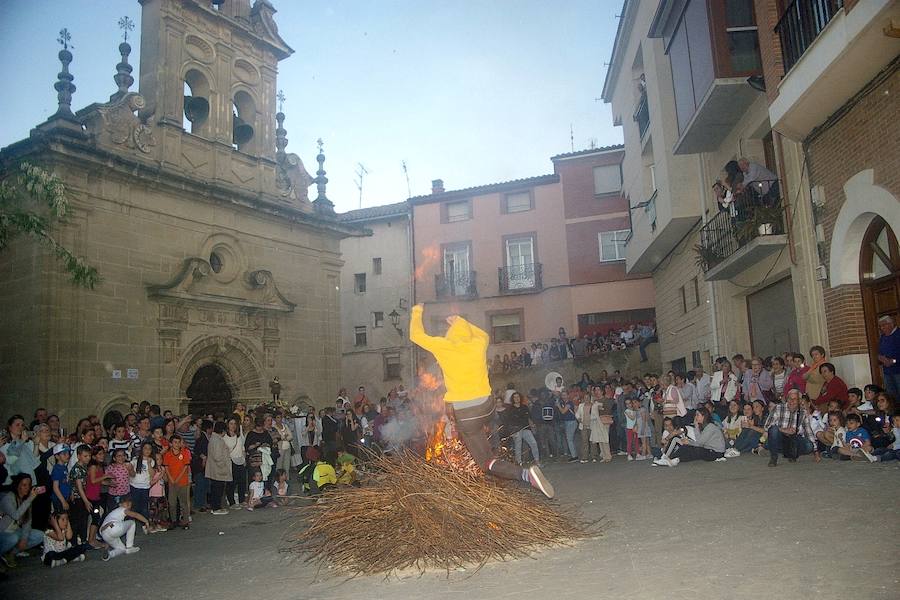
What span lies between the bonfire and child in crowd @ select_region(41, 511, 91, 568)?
371 centimetres

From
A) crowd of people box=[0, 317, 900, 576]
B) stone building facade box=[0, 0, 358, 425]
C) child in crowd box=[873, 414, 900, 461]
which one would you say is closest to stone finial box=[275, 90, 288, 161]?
stone building facade box=[0, 0, 358, 425]

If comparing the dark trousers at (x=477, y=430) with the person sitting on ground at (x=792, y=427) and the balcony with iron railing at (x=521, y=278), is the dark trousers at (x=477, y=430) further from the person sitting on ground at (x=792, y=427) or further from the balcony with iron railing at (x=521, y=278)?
the balcony with iron railing at (x=521, y=278)

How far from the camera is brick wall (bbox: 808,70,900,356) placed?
917cm

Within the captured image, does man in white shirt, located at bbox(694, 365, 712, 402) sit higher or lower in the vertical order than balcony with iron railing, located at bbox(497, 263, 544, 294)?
lower

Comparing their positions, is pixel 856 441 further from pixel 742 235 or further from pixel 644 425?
pixel 644 425

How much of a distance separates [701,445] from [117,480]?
939 cm

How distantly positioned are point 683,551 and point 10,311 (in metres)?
16.3

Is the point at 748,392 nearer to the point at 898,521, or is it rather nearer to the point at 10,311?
the point at 898,521

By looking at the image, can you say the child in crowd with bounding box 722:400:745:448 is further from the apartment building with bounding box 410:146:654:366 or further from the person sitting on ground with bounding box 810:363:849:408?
the apartment building with bounding box 410:146:654:366

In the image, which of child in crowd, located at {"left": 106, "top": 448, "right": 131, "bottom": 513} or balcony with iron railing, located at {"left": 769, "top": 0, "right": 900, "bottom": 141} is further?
child in crowd, located at {"left": 106, "top": 448, "right": 131, "bottom": 513}

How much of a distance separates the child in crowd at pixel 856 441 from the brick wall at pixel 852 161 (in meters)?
1.74

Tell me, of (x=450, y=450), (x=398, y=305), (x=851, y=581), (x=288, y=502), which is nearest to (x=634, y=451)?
(x=288, y=502)

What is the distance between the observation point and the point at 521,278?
33.0 meters

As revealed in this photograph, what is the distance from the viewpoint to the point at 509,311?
108ft
